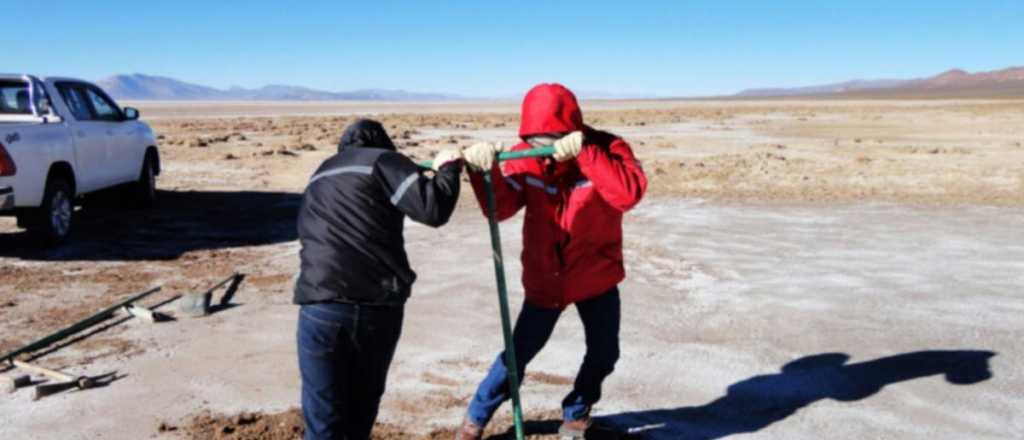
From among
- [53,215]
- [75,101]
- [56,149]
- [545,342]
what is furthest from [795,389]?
[75,101]

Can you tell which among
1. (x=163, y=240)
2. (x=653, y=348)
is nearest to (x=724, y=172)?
→ (x=163, y=240)

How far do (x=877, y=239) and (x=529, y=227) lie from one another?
701cm

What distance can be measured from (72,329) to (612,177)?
422 cm

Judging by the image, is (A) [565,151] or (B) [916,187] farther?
(B) [916,187]

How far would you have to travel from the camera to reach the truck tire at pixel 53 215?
9.59m

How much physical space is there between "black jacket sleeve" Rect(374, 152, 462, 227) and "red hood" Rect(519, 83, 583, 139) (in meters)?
0.71

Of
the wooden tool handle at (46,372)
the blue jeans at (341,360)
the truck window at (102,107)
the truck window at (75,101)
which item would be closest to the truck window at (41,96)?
the truck window at (75,101)

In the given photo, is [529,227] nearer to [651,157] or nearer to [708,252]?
[708,252]

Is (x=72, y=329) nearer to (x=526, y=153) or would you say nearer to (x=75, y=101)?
(x=526, y=153)

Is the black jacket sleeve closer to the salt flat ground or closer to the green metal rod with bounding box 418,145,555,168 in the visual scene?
the green metal rod with bounding box 418,145,555,168

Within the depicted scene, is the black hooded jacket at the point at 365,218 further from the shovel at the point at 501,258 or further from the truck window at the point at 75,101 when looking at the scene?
the truck window at the point at 75,101

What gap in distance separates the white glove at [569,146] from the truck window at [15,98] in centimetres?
835

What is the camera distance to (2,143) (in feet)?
28.7

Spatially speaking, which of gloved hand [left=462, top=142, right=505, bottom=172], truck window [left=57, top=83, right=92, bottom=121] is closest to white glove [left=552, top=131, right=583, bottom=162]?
gloved hand [left=462, top=142, right=505, bottom=172]
